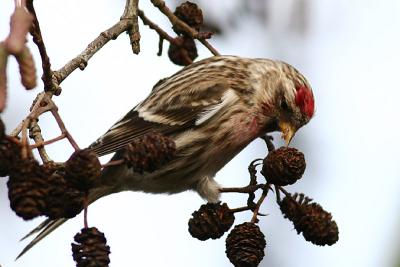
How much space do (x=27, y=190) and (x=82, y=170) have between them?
4.7 inches

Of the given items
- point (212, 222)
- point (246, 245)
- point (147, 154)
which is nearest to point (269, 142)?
point (212, 222)

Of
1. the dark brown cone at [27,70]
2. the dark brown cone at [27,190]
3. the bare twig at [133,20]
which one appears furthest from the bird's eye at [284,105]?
the dark brown cone at [27,70]

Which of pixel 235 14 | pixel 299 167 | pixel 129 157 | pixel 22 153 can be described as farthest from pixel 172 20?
pixel 22 153

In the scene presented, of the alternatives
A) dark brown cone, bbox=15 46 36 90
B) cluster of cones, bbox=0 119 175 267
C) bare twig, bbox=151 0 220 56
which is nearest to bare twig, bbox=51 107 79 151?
cluster of cones, bbox=0 119 175 267

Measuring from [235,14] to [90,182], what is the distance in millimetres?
1065

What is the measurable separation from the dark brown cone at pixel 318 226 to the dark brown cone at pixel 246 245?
0.37ft

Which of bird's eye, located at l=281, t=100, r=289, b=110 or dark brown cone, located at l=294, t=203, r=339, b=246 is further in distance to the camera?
bird's eye, located at l=281, t=100, r=289, b=110

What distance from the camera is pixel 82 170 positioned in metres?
1.41

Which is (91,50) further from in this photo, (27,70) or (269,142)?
(27,70)

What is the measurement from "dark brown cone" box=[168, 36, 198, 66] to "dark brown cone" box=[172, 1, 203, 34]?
0.06 meters

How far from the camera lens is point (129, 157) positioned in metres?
1.52

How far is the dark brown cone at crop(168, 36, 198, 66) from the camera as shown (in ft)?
8.02

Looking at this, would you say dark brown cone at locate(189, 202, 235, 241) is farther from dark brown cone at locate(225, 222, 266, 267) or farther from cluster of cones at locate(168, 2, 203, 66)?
cluster of cones at locate(168, 2, 203, 66)

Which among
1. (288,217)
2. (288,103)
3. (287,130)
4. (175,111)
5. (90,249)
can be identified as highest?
(175,111)
